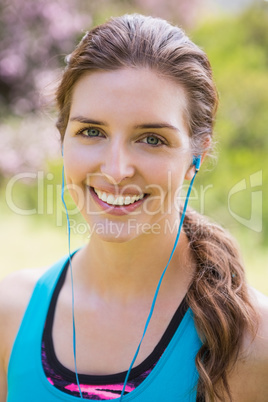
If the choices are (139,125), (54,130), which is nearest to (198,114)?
(139,125)

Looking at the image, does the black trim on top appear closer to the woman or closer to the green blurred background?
the woman

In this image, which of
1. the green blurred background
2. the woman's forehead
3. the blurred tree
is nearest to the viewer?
the woman's forehead

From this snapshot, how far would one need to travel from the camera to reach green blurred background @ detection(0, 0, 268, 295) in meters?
4.50

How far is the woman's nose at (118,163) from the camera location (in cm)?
154

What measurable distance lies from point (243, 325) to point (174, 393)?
297 mm

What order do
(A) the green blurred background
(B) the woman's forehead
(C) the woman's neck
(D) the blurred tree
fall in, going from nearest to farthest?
(B) the woman's forehead < (C) the woman's neck < (D) the blurred tree < (A) the green blurred background

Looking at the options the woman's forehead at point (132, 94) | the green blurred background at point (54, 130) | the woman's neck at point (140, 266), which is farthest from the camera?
the green blurred background at point (54, 130)

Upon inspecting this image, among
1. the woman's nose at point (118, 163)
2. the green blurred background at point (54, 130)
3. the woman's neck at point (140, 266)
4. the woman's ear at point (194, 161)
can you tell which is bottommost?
the woman's neck at point (140, 266)

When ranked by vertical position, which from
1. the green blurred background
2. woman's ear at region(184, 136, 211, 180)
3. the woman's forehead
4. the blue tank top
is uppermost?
the green blurred background

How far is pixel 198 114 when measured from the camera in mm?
1726

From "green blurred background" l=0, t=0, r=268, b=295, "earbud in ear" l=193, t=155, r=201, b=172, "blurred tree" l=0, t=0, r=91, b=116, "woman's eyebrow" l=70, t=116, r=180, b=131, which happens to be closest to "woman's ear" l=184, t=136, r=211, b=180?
"earbud in ear" l=193, t=155, r=201, b=172

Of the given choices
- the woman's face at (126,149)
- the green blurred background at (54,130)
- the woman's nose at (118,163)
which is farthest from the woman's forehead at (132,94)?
the green blurred background at (54,130)

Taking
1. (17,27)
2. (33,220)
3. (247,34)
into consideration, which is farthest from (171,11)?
(33,220)

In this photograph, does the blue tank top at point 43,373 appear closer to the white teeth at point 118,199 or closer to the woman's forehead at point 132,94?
the white teeth at point 118,199
